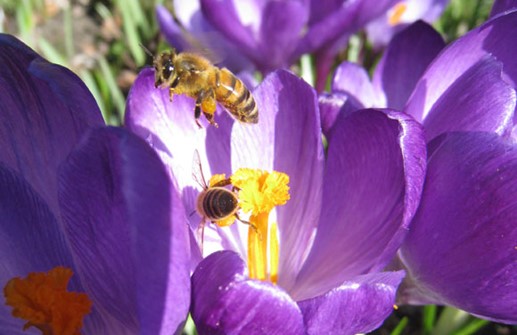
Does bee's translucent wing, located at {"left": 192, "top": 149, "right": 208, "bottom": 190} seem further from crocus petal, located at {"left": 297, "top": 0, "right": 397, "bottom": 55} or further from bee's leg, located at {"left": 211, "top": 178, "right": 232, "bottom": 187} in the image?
crocus petal, located at {"left": 297, "top": 0, "right": 397, "bottom": 55}

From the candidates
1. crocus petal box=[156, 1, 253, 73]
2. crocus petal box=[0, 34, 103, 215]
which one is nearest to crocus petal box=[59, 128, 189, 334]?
crocus petal box=[0, 34, 103, 215]

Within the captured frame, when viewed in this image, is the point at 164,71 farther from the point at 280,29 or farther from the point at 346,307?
the point at 280,29

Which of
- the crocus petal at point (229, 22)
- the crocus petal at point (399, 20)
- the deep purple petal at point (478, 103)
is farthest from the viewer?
the crocus petal at point (399, 20)

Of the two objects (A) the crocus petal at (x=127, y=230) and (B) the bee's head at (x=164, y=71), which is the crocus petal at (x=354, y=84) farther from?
(A) the crocus petal at (x=127, y=230)

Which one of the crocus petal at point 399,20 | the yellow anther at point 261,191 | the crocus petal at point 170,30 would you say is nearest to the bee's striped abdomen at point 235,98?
the yellow anther at point 261,191

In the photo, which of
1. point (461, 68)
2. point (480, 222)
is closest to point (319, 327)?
point (480, 222)

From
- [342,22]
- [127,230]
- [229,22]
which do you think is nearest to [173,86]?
[127,230]

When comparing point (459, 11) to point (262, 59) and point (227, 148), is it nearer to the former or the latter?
point (262, 59)
